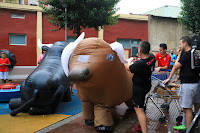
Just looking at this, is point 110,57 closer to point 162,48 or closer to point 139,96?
point 139,96

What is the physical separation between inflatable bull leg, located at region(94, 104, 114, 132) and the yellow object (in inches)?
46.2

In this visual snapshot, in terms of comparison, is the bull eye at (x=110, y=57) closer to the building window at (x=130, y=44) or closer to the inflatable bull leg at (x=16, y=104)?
the inflatable bull leg at (x=16, y=104)

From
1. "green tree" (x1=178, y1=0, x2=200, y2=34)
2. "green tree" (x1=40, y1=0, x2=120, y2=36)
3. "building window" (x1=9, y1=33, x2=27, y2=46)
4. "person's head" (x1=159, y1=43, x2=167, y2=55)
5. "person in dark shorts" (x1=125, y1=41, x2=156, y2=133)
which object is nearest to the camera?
"person in dark shorts" (x1=125, y1=41, x2=156, y2=133)

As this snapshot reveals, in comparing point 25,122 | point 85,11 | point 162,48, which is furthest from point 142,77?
point 85,11

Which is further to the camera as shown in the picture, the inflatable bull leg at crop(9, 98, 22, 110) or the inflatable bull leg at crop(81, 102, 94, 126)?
the inflatable bull leg at crop(9, 98, 22, 110)

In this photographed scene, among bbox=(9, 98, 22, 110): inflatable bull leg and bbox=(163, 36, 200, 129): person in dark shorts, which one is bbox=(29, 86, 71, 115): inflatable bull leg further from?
bbox=(163, 36, 200, 129): person in dark shorts

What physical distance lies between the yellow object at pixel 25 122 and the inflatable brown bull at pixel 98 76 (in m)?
1.02

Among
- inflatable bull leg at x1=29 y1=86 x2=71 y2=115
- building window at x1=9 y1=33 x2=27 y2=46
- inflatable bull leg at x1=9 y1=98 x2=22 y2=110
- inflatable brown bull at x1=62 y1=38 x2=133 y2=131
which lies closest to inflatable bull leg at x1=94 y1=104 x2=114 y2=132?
inflatable brown bull at x1=62 y1=38 x2=133 y2=131

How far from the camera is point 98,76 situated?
10.5 ft

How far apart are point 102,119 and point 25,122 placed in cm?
183

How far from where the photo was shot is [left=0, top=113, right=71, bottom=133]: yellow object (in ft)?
12.1

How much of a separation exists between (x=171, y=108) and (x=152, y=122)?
148 cm

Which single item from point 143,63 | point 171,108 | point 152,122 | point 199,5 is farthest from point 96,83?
point 199,5

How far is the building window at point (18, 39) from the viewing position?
43.0 ft
